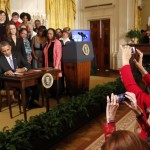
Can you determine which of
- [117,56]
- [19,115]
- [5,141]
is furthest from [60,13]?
[5,141]

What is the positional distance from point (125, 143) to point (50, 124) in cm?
247

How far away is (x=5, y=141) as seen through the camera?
2797mm

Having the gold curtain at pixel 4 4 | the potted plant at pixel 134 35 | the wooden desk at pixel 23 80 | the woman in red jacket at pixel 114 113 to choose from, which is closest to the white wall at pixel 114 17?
the potted plant at pixel 134 35

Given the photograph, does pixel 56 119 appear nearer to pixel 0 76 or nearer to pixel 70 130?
pixel 70 130

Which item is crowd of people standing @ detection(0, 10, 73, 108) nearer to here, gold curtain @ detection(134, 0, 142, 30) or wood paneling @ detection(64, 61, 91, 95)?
wood paneling @ detection(64, 61, 91, 95)

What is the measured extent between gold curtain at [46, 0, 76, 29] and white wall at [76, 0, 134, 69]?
0.65 metres

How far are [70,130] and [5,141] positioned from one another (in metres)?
1.24

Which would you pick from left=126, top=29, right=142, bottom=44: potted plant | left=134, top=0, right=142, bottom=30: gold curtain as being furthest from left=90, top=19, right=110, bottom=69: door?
left=126, top=29, right=142, bottom=44: potted plant

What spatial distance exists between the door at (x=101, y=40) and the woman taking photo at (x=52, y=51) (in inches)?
252

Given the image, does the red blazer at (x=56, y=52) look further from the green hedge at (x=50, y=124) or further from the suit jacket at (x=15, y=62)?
the green hedge at (x=50, y=124)

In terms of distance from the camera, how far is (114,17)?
36.5ft

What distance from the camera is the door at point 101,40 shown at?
→ 1159cm

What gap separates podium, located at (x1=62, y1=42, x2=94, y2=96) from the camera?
207 inches

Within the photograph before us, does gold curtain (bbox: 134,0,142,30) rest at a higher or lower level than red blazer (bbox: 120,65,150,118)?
higher
